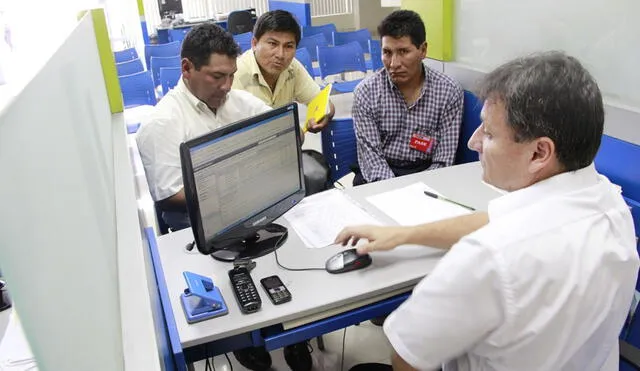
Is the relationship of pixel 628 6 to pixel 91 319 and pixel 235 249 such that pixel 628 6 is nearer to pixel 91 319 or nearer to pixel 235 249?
pixel 235 249

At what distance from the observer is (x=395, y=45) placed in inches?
89.7

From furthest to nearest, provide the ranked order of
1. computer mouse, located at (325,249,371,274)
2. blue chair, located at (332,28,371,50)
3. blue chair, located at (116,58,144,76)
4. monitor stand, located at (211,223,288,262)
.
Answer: blue chair, located at (332,28,371,50) → blue chair, located at (116,58,144,76) → monitor stand, located at (211,223,288,262) → computer mouse, located at (325,249,371,274)

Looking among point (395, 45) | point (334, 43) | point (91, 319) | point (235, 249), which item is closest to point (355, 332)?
point (235, 249)

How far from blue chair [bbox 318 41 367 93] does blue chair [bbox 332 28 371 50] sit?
29.1 inches

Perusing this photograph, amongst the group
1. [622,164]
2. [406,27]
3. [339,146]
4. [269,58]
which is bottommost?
[339,146]

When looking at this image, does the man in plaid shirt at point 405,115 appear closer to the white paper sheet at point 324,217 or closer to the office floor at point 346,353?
the white paper sheet at point 324,217

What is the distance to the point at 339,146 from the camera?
2.60 meters

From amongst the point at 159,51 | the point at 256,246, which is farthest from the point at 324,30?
the point at 256,246

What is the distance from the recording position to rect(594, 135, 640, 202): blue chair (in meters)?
1.66

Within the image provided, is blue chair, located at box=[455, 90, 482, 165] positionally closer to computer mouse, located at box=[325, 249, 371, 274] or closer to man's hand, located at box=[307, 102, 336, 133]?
man's hand, located at box=[307, 102, 336, 133]

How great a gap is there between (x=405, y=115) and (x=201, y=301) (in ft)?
4.76

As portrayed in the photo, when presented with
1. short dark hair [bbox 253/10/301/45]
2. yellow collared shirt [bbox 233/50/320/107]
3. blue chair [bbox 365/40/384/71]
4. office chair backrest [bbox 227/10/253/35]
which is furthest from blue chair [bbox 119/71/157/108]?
office chair backrest [bbox 227/10/253/35]

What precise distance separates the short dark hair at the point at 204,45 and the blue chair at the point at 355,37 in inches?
150

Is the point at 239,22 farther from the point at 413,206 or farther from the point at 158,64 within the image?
the point at 413,206
